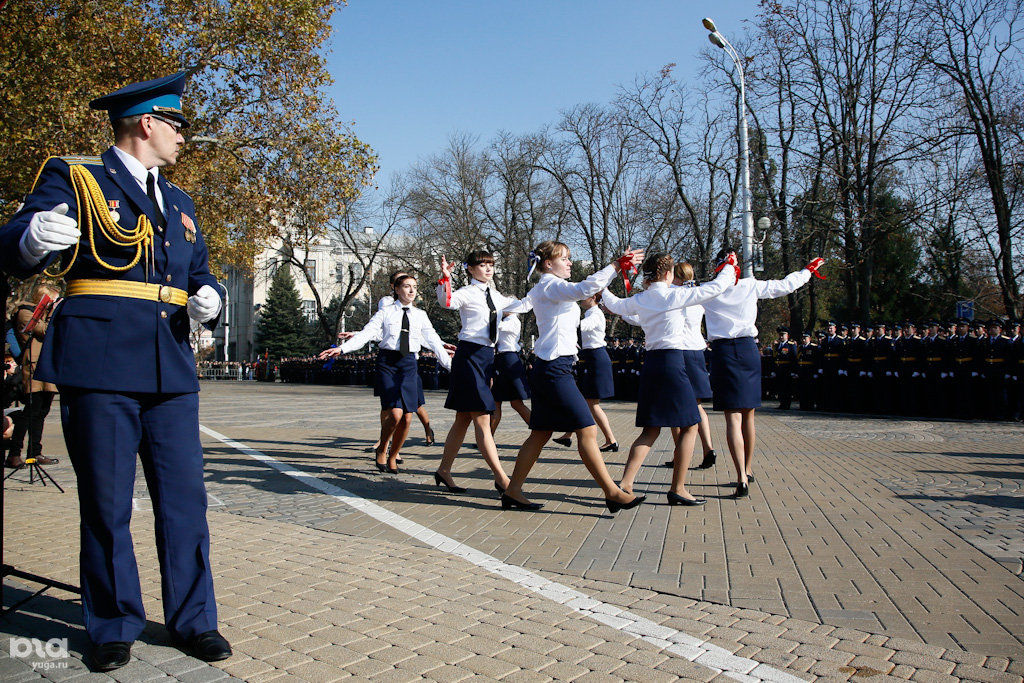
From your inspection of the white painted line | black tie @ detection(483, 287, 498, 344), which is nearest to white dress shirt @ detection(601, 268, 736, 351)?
black tie @ detection(483, 287, 498, 344)

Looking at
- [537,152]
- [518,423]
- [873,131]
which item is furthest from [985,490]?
[537,152]

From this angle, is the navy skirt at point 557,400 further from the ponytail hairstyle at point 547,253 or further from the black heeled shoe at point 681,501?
the black heeled shoe at point 681,501

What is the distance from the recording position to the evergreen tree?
72.0 metres

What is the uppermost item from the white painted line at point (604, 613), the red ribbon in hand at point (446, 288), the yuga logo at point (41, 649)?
the red ribbon in hand at point (446, 288)

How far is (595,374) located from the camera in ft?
31.7

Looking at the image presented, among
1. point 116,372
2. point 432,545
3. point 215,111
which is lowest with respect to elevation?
point 432,545

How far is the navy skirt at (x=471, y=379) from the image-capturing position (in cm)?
693

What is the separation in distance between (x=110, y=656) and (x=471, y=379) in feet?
13.5

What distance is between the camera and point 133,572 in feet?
10.9

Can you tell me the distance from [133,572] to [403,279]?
5.95m

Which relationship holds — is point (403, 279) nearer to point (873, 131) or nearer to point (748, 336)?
point (748, 336)

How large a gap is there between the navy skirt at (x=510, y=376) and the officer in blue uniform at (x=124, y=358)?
446 cm

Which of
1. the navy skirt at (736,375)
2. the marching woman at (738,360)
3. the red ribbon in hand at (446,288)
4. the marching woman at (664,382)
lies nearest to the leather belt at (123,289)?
the red ribbon in hand at (446,288)

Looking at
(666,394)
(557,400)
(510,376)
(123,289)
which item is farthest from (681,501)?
(123,289)
